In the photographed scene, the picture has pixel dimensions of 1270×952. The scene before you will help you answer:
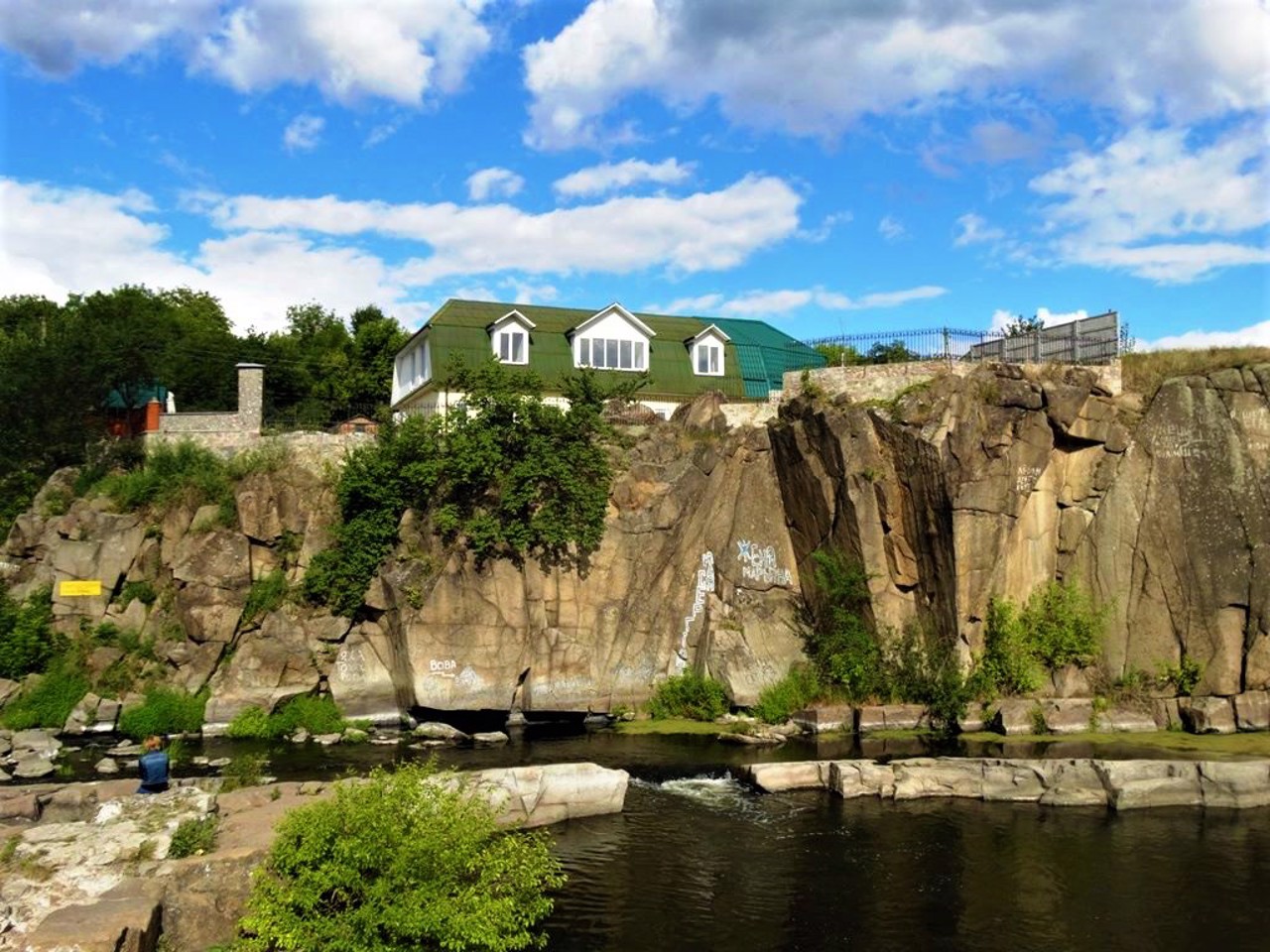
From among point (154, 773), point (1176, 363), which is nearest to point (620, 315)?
point (1176, 363)

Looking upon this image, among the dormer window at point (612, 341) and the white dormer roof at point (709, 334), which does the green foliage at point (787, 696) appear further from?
the white dormer roof at point (709, 334)

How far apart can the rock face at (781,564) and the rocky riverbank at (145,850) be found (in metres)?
10.9

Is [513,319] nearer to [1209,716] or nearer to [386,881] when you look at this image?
[1209,716]

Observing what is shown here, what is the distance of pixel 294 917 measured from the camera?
14.7 m

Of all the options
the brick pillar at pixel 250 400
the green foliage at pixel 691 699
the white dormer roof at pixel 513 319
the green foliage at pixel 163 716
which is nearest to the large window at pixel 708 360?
the white dormer roof at pixel 513 319

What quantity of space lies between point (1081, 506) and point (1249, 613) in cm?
615

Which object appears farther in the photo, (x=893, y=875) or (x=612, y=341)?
(x=612, y=341)

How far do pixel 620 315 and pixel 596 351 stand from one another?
7.17 ft

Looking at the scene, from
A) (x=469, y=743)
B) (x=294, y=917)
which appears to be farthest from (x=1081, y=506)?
(x=294, y=917)

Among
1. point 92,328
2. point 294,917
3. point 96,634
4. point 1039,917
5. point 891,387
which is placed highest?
point 92,328

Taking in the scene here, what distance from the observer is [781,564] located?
127 feet

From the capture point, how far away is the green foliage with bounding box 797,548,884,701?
35.1 m

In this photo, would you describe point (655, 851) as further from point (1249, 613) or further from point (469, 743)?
point (1249, 613)

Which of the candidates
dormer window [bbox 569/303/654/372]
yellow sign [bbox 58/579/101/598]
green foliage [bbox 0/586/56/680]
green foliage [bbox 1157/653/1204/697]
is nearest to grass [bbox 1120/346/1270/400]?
green foliage [bbox 1157/653/1204/697]
